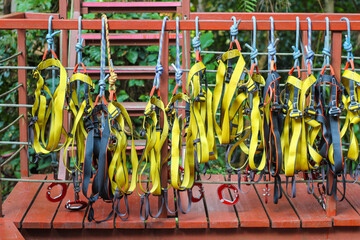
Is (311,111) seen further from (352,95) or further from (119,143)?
(119,143)

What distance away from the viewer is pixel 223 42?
5.67m

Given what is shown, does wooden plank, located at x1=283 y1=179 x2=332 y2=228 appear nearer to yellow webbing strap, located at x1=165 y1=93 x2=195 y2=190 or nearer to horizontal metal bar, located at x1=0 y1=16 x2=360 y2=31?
yellow webbing strap, located at x1=165 y1=93 x2=195 y2=190

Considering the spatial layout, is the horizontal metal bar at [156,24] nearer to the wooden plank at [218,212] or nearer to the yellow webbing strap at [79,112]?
the yellow webbing strap at [79,112]

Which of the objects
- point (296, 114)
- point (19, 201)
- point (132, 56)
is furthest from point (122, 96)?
point (296, 114)

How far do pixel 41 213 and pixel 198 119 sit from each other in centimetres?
101

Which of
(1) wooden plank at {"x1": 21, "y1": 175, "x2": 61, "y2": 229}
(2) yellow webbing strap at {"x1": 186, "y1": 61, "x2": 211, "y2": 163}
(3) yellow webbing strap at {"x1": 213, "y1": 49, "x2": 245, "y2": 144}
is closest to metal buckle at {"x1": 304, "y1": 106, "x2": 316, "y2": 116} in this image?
(3) yellow webbing strap at {"x1": 213, "y1": 49, "x2": 245, "y2": 144}

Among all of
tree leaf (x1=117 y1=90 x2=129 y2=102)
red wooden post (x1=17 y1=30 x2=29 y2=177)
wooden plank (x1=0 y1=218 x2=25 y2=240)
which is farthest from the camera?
tree leaf (x1=117 y1=90 x2=129 y2=102)

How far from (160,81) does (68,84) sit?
47 cm

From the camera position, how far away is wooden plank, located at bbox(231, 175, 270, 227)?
110 inches

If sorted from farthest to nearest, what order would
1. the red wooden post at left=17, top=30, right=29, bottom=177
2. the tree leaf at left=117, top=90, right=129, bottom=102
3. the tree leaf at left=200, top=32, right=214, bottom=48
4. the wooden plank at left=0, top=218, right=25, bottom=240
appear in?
the tree leaf at left=200, top=32, right=214, bottom=48
the tree leaf at left=117, top=90, right=129, bottom=102
the red wooden post at left=17, top=30, right=29, bottom=177
the wooden plank at left=0, top=218, right=25, bottom=240

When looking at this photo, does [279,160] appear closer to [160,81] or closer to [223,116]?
[223,116]

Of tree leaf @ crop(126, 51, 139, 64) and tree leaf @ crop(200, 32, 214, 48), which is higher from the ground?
tree leaf @ crop(200, 32, 214, 48)

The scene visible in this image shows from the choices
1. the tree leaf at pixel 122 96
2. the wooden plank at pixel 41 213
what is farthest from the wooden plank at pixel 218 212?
the tree leaf at pixel 122 96

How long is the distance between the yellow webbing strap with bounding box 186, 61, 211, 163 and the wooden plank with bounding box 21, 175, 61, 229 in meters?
0.86
